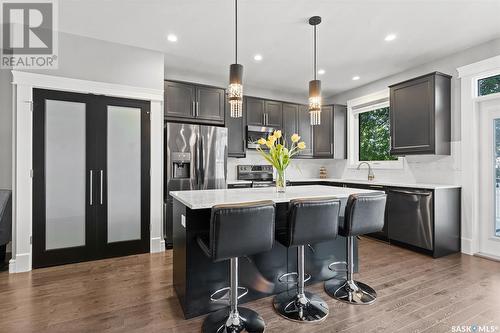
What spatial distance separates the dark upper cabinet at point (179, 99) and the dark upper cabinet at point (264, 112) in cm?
121

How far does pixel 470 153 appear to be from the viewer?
140 inches

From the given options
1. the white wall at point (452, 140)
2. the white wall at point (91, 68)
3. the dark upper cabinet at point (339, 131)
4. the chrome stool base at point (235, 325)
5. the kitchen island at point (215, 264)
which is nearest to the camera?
the chrome stool base at point (235, 325)

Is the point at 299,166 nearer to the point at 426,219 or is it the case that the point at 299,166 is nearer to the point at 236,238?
the point at 426,219

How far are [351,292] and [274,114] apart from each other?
3.64 m

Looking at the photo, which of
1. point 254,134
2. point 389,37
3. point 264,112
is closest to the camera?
point 389,37

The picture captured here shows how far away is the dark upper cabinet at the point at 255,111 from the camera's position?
4.96 metres

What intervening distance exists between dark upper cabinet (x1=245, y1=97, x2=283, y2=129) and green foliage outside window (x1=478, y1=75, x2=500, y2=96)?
122 inches

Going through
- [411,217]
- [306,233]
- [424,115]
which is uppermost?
[424,115]

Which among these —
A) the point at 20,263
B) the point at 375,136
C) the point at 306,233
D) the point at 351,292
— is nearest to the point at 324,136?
the point at 375,136

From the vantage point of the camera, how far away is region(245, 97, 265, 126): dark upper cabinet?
4.96 metres

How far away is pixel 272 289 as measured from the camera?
2457 mm

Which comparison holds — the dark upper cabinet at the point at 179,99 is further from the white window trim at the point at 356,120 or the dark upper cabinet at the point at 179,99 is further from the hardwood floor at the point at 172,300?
the white window trim at the point at 356,120

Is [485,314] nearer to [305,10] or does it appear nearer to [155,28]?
[305,10]

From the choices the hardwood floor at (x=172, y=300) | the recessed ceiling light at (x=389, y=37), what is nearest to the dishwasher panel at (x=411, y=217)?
the hardwood floor at (x=172, y=300)
